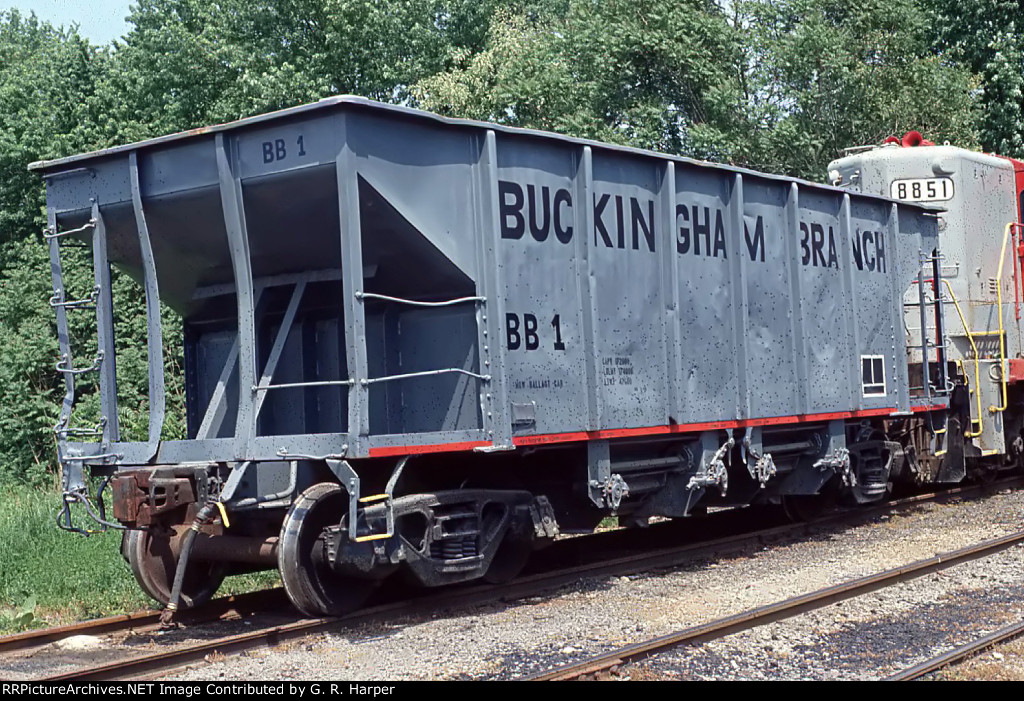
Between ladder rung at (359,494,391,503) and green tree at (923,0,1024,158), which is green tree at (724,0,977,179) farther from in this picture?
ladder rung at (359,494,391,503)

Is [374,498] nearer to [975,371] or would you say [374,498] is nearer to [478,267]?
[478,267]

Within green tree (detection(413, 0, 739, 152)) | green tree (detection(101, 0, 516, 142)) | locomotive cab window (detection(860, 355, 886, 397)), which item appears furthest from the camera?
green tree (detection(101, 0, 516, 142))

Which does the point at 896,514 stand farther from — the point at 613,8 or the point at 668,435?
the point at 613,8

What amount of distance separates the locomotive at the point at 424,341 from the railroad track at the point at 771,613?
162cm

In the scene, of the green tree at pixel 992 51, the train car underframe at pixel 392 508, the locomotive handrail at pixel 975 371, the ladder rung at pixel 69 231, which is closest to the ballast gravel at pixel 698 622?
the train car underframe at pixel 392 508

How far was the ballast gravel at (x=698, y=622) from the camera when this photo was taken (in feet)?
20.5

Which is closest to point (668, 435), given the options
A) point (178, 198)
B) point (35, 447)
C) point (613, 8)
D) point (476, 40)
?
point (178, 198)

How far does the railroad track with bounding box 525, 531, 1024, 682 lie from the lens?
241 inches

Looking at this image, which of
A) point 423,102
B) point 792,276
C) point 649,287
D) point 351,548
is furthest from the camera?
point 423,102

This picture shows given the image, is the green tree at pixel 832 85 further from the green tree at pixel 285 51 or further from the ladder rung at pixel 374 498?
the ladder rung at pixel 374 498

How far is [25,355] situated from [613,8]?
42.9 ft

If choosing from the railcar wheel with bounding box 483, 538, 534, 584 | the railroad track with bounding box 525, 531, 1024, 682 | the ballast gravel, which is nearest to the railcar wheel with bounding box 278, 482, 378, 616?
the ballast gravel

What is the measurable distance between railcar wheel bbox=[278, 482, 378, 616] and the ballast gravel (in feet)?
0.96

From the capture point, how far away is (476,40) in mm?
29078
